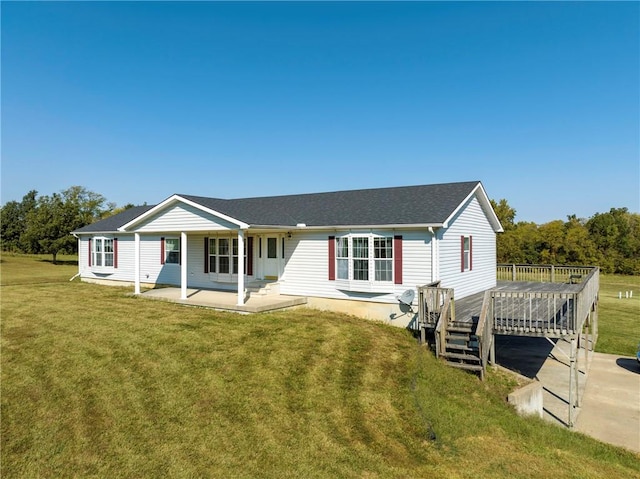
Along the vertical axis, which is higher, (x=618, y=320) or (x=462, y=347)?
(x=462, y=347)

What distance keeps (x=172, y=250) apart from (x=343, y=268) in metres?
10.1

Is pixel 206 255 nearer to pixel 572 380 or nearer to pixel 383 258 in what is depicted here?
pixel 383 258

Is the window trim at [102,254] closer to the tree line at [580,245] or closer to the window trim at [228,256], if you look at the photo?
the window trim at [228,256]

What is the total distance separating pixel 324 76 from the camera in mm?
22891

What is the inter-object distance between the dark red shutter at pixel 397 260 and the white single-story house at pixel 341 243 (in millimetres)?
34

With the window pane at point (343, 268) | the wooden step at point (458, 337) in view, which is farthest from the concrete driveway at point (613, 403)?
the window pane at point (343, 268)

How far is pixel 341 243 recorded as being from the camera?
14516mm

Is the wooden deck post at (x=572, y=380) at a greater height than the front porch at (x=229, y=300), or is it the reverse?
the front porch at (x=229, y=300)

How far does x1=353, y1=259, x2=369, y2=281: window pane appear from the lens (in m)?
13.9

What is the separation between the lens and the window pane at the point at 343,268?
14312mm

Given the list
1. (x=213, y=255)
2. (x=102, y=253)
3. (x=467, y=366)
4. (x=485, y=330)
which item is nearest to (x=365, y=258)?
(x=485, y=330)

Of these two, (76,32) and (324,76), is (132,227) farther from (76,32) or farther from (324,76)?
(324,76)

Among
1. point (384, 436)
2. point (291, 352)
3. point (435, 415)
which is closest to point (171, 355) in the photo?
point (291, 352)

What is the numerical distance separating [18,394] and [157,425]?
3.07 metres
